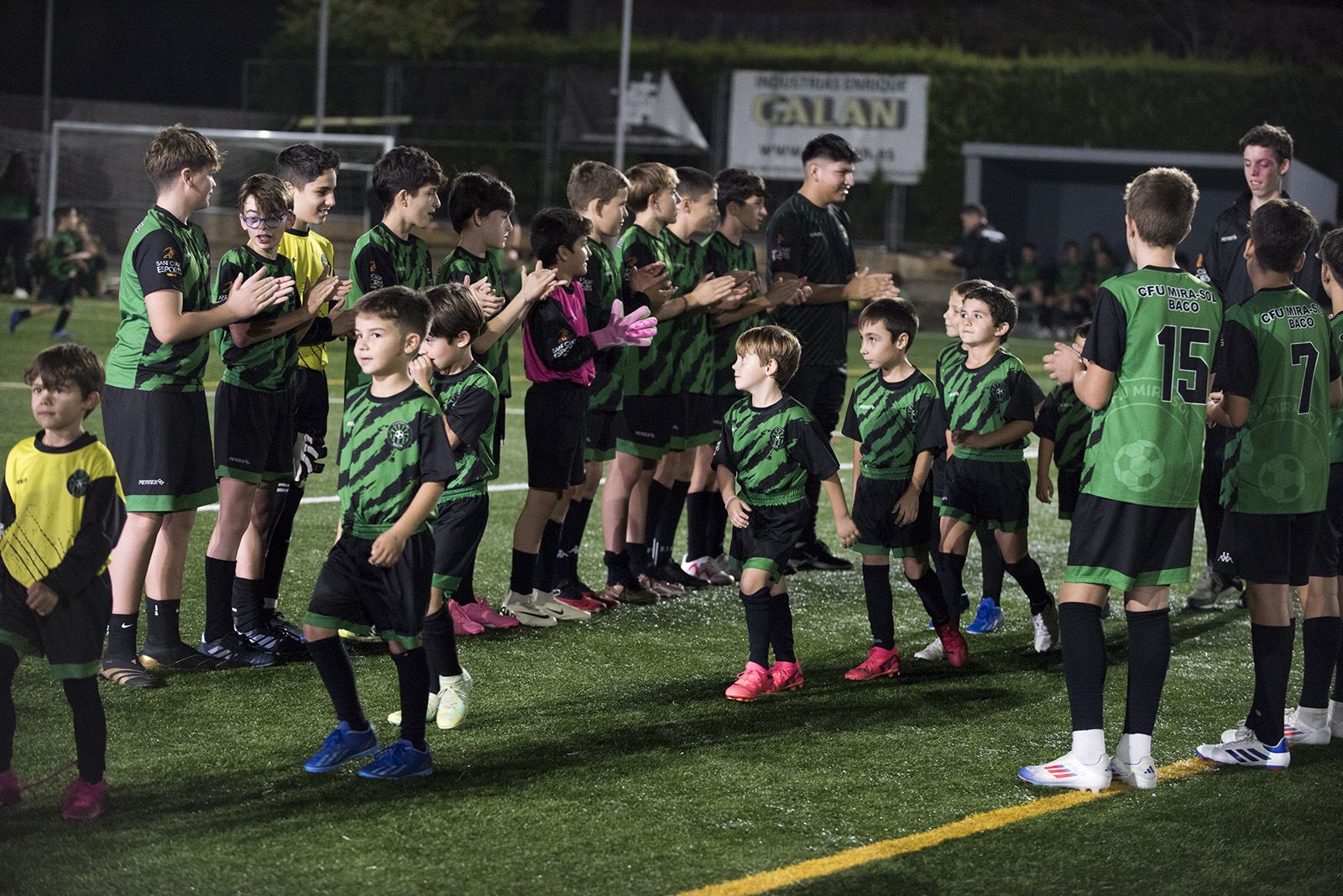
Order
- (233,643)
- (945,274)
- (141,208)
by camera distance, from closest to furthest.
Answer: (233,643) < (141,208) < (945,274)

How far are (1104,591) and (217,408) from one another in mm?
3381

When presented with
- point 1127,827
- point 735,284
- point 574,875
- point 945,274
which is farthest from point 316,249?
point 945,274

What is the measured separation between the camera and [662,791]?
14.9 feet

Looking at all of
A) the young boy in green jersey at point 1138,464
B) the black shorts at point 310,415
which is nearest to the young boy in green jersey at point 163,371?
the black shorts at point 310,415

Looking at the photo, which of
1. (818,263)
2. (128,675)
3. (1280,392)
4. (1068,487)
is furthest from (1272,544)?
(128,675)

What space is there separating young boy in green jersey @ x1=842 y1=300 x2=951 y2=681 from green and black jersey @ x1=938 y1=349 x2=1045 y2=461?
0.73ft

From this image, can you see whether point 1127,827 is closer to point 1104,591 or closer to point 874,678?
point 1104,591

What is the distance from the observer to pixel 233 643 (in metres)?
5.80

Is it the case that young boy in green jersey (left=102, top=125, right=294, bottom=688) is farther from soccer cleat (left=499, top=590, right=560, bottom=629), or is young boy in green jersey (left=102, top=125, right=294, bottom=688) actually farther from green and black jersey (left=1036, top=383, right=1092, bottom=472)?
green and black jersey (left=1036, top=383, right=1092, bottom=472)

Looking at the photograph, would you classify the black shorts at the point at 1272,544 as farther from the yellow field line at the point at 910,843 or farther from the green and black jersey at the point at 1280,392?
the yellow field line at the point at 910,843

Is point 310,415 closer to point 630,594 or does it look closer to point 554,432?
point 554,432

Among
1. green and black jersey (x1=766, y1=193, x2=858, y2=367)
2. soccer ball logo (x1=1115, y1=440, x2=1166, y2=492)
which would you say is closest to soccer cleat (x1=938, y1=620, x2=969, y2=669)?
soccer ball logo (x1=1115, y1=440, x2=1166, y2=492)

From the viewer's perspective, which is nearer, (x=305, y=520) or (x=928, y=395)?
(x=928, y=395)

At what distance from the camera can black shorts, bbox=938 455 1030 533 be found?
6223 mm
